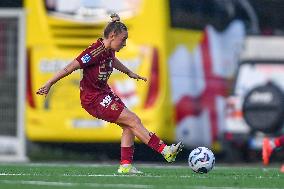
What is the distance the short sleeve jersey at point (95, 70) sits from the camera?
15977mm

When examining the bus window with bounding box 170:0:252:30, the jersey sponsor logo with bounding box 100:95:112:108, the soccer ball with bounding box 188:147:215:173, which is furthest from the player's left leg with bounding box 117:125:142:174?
the bus window with bounding box 170:0:252:30

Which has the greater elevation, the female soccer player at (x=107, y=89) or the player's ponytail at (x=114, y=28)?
the player's ponytail at (x=114, y=28)

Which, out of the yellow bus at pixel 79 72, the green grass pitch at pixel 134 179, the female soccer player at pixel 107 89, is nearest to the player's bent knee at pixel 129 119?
the female soccer player at pixel 107 89

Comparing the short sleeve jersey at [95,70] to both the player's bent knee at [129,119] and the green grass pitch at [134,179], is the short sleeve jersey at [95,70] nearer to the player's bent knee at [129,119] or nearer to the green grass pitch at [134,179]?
the player's bent knee at [129,119]

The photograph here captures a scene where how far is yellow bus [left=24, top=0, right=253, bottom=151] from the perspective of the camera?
2403 cm

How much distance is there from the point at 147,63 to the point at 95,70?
25.9 feet

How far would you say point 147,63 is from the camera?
23.9 meters

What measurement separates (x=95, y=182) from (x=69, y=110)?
384 inches

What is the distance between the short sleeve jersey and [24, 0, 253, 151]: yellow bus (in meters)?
7.73

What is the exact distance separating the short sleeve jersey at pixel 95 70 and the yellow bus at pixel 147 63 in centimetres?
773

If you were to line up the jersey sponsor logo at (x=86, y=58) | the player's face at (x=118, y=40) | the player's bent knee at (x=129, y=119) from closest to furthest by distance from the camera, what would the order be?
the jersey sponsor logo at (x=86, y=58)
the player's face at (x=118, y=40)
the player's bent knee at (x=129, y=119)

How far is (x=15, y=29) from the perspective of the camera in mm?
27000

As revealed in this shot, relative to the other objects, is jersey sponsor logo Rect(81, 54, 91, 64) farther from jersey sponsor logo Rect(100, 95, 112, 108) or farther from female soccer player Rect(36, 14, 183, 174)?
jersey sponsor logo Rect(100, 95, 112, 108)

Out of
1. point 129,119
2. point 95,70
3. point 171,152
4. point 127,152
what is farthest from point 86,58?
point 171,152
